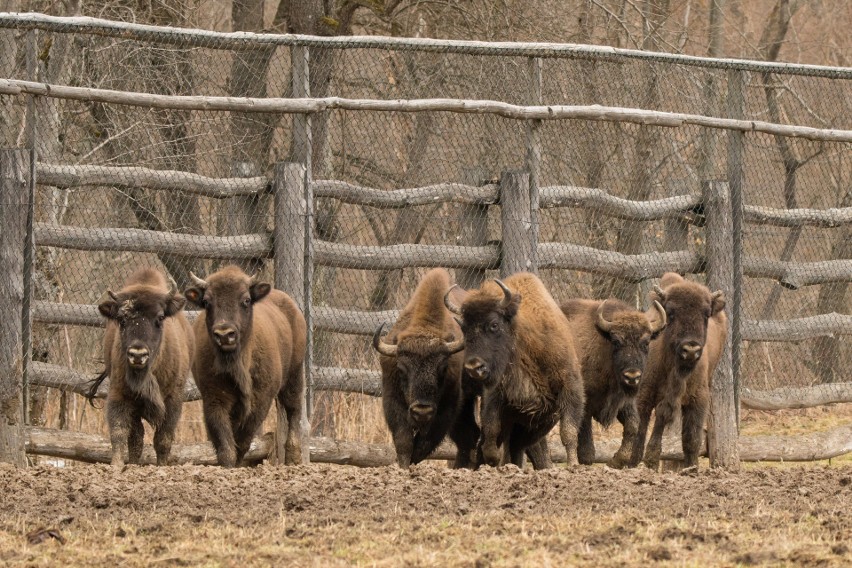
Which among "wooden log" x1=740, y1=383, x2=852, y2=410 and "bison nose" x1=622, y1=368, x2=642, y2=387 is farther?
"wooden log" x1=740, y1=383, x2=852, y2=410

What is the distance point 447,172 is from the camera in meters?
13.2

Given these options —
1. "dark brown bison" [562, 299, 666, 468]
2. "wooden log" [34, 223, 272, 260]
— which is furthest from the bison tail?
"dark brown bison" [562, 299, 666, 468]

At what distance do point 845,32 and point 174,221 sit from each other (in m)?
18.7

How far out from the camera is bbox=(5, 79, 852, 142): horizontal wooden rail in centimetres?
1122

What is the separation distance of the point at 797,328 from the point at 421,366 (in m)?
5.62

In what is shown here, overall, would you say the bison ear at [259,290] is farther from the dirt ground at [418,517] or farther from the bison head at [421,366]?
the dirt ground at [418,517]


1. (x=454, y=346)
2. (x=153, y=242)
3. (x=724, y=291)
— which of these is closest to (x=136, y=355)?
(x=153, y=242)

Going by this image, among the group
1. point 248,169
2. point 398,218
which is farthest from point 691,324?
point 248,169

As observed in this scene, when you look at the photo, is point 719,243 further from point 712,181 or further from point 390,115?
point 390,115

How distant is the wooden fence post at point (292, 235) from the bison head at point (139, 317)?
62.3 inches

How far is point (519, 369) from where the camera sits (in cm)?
1101

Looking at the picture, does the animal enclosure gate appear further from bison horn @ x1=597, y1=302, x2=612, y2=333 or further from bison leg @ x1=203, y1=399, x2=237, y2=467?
bison horn @ x1=597, y1=302, x2=612, y2=333

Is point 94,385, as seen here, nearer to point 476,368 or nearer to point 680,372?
point 476,368

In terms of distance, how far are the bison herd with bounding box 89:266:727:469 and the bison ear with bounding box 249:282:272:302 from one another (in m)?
0.01
